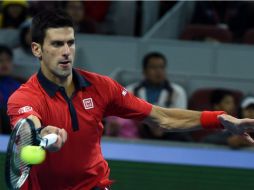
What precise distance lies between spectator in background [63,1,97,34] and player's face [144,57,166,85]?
5.37ft

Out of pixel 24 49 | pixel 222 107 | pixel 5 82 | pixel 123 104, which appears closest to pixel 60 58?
pixel 123 104

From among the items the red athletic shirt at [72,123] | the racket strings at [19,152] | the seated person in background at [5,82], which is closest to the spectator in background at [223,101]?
the seated person in background at [5,82]

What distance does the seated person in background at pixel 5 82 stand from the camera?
7488mm

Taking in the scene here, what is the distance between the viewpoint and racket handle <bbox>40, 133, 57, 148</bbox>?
3.78m

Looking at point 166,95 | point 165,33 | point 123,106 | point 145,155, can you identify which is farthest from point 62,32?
point 165,33

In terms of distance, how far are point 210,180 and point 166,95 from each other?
185cm

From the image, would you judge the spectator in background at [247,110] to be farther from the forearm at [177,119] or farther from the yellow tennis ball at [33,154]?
the yellow tennis ball at [33,154]

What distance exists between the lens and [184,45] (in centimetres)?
917

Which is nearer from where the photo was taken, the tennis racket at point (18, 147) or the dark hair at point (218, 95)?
the tennis racket at point (18, 147)

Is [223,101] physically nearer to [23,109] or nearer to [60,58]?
[60,58]

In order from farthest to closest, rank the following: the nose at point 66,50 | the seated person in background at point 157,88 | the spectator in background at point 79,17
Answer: the spectator in background at point 79,17 → the seated person in background at point 157,88 → the nose at point 66,50

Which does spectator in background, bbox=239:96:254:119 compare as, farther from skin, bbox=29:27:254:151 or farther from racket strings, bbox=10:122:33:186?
racket strings, bbox=10:122:33:186

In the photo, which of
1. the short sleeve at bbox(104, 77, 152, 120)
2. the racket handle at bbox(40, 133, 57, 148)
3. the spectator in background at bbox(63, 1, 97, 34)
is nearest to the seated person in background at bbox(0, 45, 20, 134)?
the spectator in background at bbox(63, 1, 97, 34)

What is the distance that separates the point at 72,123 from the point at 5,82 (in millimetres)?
3564
